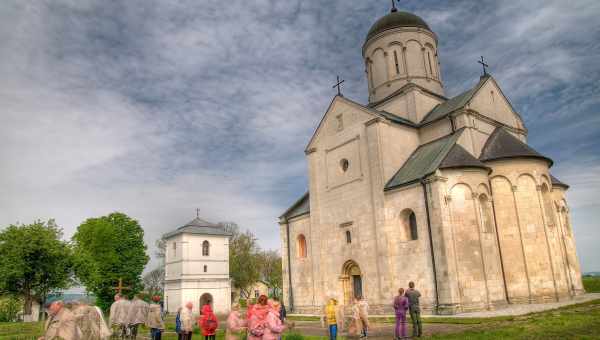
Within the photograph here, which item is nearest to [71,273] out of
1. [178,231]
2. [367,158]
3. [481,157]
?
[178,231]

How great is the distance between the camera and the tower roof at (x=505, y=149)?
21.7m

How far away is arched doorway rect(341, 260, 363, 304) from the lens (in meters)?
23.9

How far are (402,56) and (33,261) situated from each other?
28081 mm

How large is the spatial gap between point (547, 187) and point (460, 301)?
8882 millimetres

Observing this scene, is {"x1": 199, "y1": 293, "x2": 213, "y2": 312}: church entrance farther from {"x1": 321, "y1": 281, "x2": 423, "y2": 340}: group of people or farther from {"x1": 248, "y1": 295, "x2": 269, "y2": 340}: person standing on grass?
{"x1": 248, "y1": 295, "x2": 269, "y2": 340}: person standing on grass

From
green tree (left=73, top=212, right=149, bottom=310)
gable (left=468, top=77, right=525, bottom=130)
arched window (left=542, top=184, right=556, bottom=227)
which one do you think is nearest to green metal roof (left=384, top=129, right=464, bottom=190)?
gable (left=468, top=77, right=525, bottom=130)

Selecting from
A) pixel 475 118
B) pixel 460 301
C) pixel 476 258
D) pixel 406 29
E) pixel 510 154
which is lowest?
pixel 460 301

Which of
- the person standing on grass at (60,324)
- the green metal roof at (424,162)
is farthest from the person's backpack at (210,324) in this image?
the green metal roof at (424,162)

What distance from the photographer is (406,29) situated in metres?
28.9

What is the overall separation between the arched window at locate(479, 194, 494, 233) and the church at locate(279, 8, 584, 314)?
0.06 metres

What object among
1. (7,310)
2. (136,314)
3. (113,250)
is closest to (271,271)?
(113,250)

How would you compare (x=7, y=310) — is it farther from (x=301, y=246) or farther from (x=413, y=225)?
(x=413, y=225)

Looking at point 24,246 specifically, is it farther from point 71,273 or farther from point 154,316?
point 154,316

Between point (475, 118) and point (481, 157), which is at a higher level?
point (475, 118)
